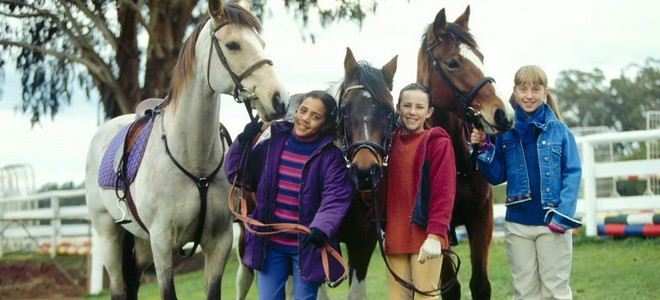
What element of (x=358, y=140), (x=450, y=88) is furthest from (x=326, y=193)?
(x=450, y=88)

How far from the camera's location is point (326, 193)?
12.8 ft

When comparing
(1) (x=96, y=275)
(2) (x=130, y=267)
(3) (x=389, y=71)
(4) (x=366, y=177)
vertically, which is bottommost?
(1) (x=96, y=275)

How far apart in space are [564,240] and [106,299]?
7.92 meters

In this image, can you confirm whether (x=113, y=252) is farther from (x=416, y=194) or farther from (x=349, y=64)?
(x=416, y=194)

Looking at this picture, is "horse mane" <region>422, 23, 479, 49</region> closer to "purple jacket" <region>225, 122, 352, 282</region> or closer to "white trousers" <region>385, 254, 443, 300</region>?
"purple jacket" <region>225, 122, 352, 282</region>

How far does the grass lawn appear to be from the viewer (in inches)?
284

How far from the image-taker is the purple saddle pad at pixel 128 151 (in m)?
5.04

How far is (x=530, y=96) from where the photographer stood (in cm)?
440

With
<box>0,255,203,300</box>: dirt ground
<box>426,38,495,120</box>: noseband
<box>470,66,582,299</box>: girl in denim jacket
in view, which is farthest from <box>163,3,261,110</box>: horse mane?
<box>0,255,203,300</box>: dirt ground

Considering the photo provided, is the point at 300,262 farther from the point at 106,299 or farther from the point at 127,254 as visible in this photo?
the point at 106,299

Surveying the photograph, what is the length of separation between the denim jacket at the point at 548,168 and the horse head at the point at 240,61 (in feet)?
4.30

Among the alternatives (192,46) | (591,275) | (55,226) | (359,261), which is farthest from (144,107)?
(55,226)

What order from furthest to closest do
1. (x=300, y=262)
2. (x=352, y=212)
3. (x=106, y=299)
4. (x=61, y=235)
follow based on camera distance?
(x=61, y=235) → (x=106, y=299) → (x=352, y=212) → (x=300, y=262)

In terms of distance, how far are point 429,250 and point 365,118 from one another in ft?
2.53
